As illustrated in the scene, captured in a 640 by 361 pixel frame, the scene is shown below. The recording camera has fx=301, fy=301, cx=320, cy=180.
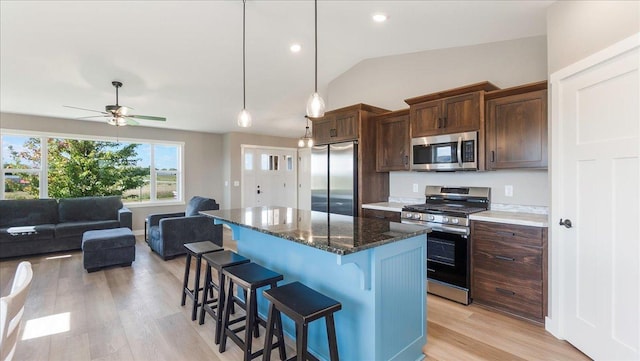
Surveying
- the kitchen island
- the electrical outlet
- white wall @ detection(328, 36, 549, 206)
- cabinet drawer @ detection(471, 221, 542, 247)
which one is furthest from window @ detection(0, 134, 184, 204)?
the electrical outlet

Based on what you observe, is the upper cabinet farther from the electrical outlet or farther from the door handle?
the door handle

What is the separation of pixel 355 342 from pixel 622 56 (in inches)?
94.7

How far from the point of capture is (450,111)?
324cm

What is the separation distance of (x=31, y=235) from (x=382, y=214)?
5.31 m

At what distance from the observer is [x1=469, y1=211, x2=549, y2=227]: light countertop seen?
100 inches

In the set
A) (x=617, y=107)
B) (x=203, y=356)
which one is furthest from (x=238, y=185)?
(x=617, y=107)

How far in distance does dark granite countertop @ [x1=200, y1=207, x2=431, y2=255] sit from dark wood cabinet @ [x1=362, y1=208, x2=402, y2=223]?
1.30 meters

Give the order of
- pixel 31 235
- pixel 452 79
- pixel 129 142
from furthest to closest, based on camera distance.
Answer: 1. pixel 129 142
2. pixel 31 235
3. pixel 452 79

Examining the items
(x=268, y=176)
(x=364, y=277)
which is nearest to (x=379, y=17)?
(x=364, y=277)

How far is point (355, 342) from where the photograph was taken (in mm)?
1852

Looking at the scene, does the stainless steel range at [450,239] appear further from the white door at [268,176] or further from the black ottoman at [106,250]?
the white door at [268,176]

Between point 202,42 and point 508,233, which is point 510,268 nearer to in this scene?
point 508,233

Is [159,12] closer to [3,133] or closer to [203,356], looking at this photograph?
[203,356]

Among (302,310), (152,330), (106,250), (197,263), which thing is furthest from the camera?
(106,250)
